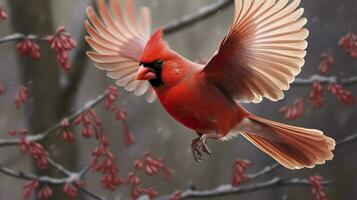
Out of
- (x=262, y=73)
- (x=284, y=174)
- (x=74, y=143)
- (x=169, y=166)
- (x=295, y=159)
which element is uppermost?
(x=262, y=73)

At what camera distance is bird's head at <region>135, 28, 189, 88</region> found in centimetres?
68

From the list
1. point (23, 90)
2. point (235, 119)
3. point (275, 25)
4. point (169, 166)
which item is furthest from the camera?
point (169, 166)

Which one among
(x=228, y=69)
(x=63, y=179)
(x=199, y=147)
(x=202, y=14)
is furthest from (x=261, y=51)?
(x=63, y=179)

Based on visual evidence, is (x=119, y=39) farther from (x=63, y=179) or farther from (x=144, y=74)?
(x=63, y=179)

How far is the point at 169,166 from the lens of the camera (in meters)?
1.51

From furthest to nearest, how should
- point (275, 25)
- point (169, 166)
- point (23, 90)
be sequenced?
point (169, 166) → point (23, 90) → point (275, 25)

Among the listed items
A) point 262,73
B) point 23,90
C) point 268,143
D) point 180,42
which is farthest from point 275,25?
point 23,90

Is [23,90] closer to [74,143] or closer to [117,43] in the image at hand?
[74,143]

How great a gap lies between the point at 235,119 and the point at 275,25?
0.51 feet

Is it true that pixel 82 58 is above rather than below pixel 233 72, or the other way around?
below

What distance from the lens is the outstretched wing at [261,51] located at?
637 mm

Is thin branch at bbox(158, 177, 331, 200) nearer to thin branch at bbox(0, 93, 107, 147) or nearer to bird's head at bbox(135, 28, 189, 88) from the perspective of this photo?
thin branch at bbox(0, 93, 107, 147)

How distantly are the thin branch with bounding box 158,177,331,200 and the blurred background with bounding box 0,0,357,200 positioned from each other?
0.01m

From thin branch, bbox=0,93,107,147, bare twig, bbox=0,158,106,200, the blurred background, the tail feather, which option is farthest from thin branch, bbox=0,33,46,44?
the tail feather
